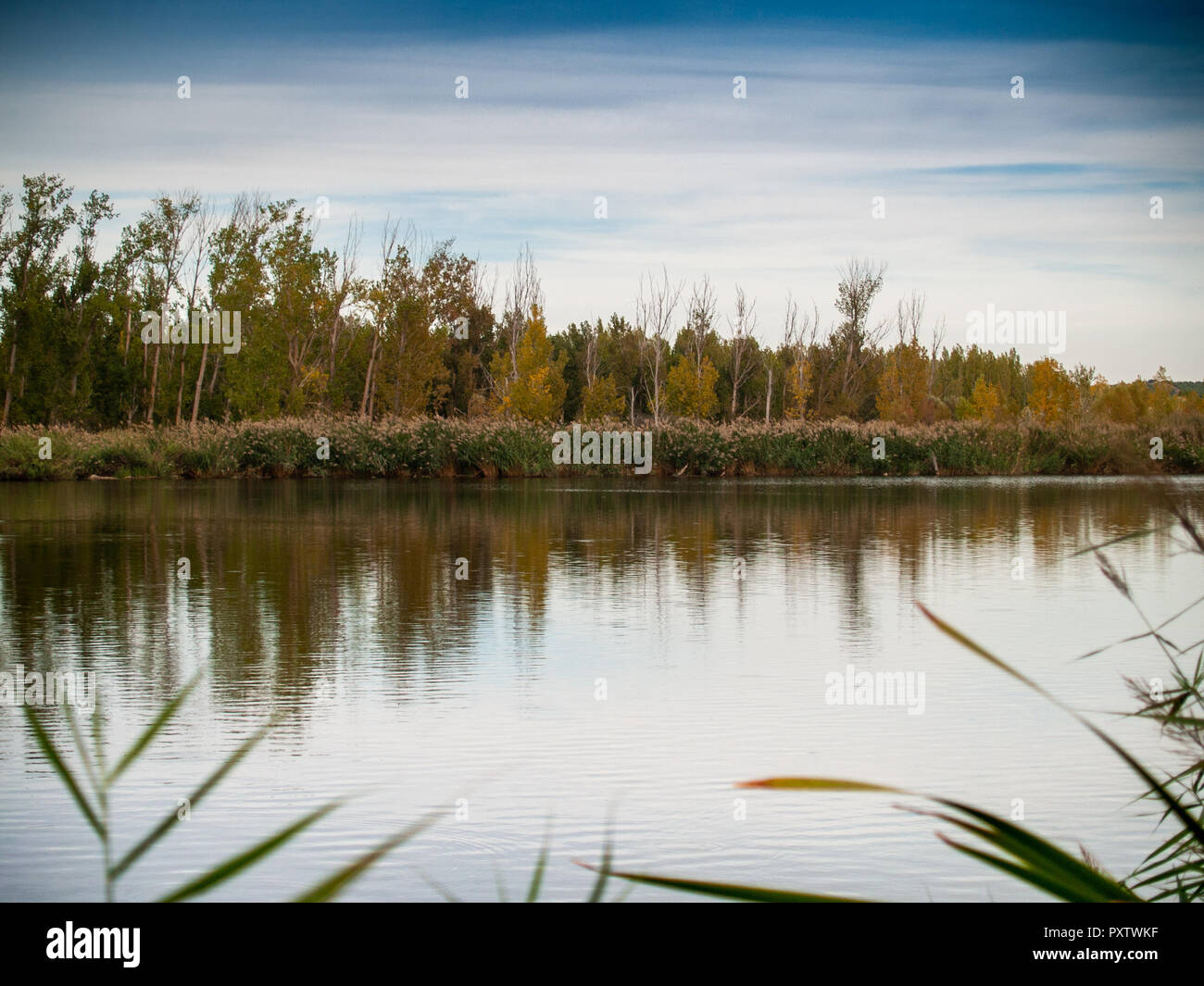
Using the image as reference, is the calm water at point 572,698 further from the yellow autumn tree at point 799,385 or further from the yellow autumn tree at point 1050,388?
the yellow autumn tree at point 1050,388

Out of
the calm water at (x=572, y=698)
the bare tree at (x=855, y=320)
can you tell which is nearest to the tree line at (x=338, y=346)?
the bare tree at (x=855, y=320)

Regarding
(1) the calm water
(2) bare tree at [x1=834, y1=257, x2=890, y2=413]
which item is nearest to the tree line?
(2) bare tree at [x1=834, y1=257, x2=890, y2=413]

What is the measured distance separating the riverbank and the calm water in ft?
58.4

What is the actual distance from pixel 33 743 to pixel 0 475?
97.9ft

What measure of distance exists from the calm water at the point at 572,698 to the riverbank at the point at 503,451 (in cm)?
1779

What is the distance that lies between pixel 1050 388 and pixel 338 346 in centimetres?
3059

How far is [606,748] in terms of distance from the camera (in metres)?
6.29

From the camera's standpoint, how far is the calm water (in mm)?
4875

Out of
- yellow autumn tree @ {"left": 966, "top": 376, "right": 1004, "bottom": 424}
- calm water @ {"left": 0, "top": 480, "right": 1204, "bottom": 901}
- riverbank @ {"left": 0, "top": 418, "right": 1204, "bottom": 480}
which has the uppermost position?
yellow autumn tree @ {"left": 966, "top": 376, "right": 1004, "bottom": 424}

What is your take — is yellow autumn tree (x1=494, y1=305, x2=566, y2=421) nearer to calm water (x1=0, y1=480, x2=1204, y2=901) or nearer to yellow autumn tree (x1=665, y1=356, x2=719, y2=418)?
yellow autumn tree (x1=665, y1=356, x2=719, y2=418)

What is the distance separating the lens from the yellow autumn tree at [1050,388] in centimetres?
5503

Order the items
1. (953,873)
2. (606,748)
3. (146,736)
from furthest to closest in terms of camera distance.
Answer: (606,748)
(953,873)
(146,736)
